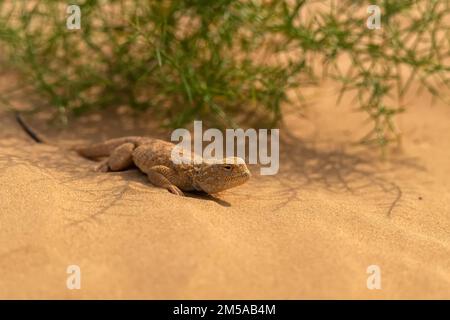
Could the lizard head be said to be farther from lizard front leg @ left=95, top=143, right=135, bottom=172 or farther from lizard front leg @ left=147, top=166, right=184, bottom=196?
lizard front leg @ left=95, top=143, right=135, bottom=172

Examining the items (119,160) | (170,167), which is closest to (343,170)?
(170,167)

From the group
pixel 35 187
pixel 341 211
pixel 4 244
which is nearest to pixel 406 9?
pixel 341 211

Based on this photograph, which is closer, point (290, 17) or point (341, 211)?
point (341, 211)

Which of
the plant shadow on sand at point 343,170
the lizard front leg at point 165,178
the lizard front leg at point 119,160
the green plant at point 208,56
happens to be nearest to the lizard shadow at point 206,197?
the lizard front leg at point 165,178

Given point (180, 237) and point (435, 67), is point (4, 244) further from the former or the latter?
point (435, 67)

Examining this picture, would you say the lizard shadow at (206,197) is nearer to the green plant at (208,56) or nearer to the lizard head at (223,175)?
the lizard head at (223,175)

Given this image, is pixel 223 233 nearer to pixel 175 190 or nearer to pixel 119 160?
pixel 175 190

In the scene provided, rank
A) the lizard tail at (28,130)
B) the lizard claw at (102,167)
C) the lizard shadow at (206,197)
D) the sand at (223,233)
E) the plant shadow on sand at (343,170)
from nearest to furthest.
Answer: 1. the sand at (223,233)
2. the lizard shadow at (206,197)
3. the lizard claw at (102,167)
4. the plant shadow on sand at (343,170)
5. the lizard tail at (28,130)

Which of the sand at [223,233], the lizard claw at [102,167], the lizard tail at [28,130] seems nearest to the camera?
the sand at [223,233]
